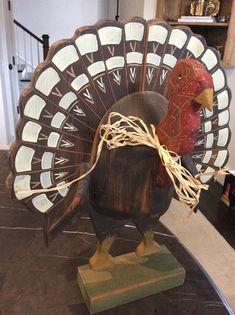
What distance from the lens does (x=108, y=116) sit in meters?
0.57

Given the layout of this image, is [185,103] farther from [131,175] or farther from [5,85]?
[5,85]

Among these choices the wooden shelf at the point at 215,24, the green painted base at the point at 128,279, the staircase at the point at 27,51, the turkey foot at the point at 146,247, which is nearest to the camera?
the green painted base at the point at 128,279

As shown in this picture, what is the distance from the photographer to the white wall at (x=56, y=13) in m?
4.45

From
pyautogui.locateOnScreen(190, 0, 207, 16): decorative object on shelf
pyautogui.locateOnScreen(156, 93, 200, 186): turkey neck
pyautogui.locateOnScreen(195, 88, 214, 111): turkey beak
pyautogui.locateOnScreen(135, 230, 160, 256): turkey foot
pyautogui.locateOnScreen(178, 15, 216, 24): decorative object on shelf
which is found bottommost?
pyautogui.locateOnScreen(135, 230, 160, 256): turkey foot

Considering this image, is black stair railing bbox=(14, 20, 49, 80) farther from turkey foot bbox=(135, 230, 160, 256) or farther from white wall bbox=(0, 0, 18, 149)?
turkey foot bbox=(135, 230, 160, 256)

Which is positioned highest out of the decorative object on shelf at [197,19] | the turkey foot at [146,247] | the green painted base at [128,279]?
the decorative object on shelf at [197,19]

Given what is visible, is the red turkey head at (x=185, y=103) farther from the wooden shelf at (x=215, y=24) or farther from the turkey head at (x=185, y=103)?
the wooden shelf at (x=215, y=24)

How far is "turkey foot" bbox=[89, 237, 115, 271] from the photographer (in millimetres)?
746

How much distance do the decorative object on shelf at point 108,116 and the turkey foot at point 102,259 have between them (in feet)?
0.32

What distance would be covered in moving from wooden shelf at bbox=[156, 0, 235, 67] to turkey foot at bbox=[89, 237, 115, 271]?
1530 millimetres

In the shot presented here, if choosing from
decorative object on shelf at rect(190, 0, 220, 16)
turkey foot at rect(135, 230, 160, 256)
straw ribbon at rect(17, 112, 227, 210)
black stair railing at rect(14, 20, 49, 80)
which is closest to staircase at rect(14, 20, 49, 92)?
black stair railing at rect(14, 20, 49, 80)

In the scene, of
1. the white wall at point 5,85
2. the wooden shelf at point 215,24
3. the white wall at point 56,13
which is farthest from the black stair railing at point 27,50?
the wooden shelf at point 215,24

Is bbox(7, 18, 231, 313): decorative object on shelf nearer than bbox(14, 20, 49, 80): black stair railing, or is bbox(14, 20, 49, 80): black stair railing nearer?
bbox(7, 18, 231, 313): decorative object on shelf

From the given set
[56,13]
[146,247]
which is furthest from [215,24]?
[56,13]
